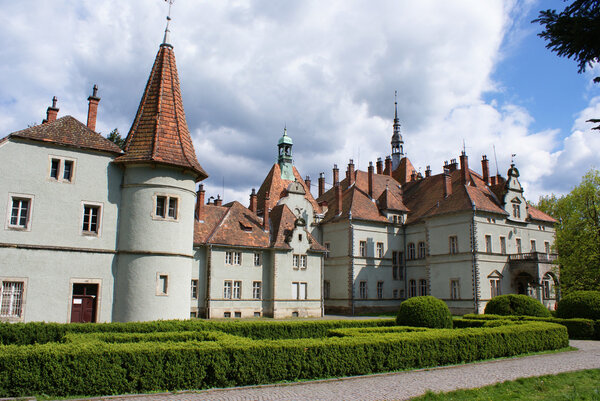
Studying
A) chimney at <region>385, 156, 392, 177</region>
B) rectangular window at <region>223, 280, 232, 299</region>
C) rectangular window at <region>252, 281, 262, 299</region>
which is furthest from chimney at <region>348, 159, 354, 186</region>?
rectangular window at <region>223, 280, 232, 299</region>

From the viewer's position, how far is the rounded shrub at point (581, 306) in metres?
26.3

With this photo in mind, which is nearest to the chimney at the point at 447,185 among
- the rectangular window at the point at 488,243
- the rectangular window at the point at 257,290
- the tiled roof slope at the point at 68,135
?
the rectangular window at the point at 488,243

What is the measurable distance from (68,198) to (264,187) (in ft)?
101

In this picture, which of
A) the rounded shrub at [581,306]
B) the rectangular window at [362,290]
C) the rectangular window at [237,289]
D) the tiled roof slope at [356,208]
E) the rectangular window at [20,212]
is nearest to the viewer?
the rectangular window at [20,212]

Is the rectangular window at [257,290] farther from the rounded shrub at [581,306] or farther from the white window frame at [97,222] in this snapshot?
the rounded shrub at [581,306]

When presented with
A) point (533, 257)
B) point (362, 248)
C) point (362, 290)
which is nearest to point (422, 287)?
point (362, 290)

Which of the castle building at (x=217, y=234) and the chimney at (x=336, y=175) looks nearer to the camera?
the castle building at (x=217, y=234)

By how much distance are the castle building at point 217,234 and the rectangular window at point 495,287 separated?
6.2 inches

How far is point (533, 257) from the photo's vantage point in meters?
41.7

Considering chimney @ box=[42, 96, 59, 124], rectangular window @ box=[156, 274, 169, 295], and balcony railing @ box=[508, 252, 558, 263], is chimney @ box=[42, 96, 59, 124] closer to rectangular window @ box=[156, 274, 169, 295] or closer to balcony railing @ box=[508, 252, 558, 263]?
rectangular window @ box=[156, 274, 169, 295]

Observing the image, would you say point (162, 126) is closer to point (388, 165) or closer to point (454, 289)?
point (454, 289)

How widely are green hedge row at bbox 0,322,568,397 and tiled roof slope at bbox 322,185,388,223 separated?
3075cm

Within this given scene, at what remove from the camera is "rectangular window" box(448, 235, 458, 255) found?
4312cm

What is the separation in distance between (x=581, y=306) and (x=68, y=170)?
2892 cm
